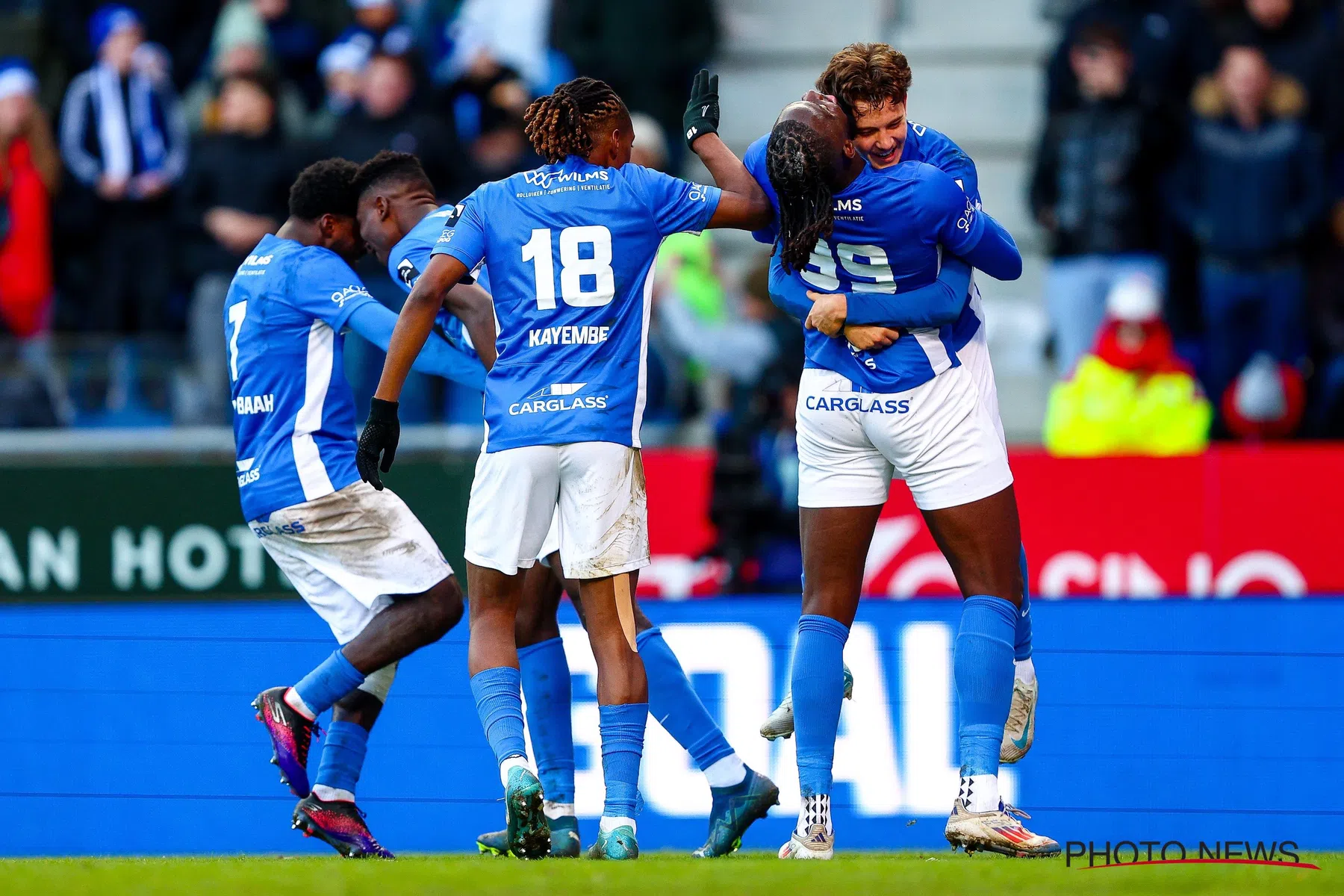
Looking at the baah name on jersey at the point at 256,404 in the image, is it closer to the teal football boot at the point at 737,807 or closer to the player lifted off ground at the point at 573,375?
the player lifted off ground at the point at 573,375

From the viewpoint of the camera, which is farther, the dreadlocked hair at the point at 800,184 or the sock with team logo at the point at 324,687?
the sock with team logo at the point at 324,687

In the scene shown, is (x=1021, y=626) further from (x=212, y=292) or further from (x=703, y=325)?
(x=212, y=292)

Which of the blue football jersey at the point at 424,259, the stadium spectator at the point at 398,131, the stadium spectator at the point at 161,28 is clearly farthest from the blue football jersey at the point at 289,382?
the stadium spectator at the point at 161,28

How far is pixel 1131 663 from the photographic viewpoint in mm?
7922

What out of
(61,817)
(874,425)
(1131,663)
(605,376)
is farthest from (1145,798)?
(61,817)

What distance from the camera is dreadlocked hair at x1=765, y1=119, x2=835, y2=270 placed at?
6.06 meters

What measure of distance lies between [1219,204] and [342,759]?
6611 millimetres

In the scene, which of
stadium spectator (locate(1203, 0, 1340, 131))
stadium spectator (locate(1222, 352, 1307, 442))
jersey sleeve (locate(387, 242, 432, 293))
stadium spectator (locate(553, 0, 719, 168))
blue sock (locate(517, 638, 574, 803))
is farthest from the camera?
stadium spectator (locate(553, 0, 719, 168))

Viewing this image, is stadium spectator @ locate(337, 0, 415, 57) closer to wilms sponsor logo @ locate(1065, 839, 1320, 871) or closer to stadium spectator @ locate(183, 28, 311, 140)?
stadium spectator @ locate(183, 28, 311, 140)

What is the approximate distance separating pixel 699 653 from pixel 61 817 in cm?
267

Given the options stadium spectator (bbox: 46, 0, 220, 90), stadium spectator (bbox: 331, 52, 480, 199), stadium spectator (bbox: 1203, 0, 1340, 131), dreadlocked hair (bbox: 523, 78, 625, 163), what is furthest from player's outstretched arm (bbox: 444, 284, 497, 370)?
stadium spectator (bbox: 46, 0, 220, 90)

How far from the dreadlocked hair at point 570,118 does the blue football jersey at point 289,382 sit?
111cm

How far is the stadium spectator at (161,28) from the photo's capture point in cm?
1326

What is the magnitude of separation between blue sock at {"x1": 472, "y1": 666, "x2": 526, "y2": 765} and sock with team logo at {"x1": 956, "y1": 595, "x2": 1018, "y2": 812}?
4.49 feet
